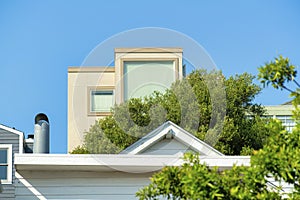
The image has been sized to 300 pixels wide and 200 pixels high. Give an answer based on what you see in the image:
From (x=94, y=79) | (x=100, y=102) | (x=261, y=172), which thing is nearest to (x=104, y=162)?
(x=261, y=172)

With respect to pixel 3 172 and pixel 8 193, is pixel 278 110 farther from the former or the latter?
pixel 8 193

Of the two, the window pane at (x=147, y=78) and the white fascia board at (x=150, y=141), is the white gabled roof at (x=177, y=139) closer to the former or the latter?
the white fascia board at (x=150, y=141)

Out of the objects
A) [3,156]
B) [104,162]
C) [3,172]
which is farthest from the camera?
[3,156]

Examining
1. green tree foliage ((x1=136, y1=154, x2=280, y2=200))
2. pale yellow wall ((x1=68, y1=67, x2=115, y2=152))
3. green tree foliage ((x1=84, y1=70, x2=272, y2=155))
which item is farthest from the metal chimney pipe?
green tree foliage ((x1=84, y1=70, x2=272, y2=155))

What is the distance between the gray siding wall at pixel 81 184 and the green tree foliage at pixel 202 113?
11030 millimetres

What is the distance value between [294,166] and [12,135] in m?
13.6

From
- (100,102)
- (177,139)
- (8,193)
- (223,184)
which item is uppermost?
(100,102)

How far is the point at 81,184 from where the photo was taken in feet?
44.6

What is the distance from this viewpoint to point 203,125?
27109mm

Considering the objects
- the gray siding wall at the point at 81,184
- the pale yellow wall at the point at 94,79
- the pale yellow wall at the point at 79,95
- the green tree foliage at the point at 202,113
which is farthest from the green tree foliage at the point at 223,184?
the green tree foliage at the point at 202,113

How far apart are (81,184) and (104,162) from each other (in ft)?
2.12

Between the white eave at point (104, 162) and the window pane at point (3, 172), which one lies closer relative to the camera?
the white eave at point (104, 162)

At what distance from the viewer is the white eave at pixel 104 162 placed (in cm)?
1309

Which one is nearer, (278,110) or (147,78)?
(147,78)
